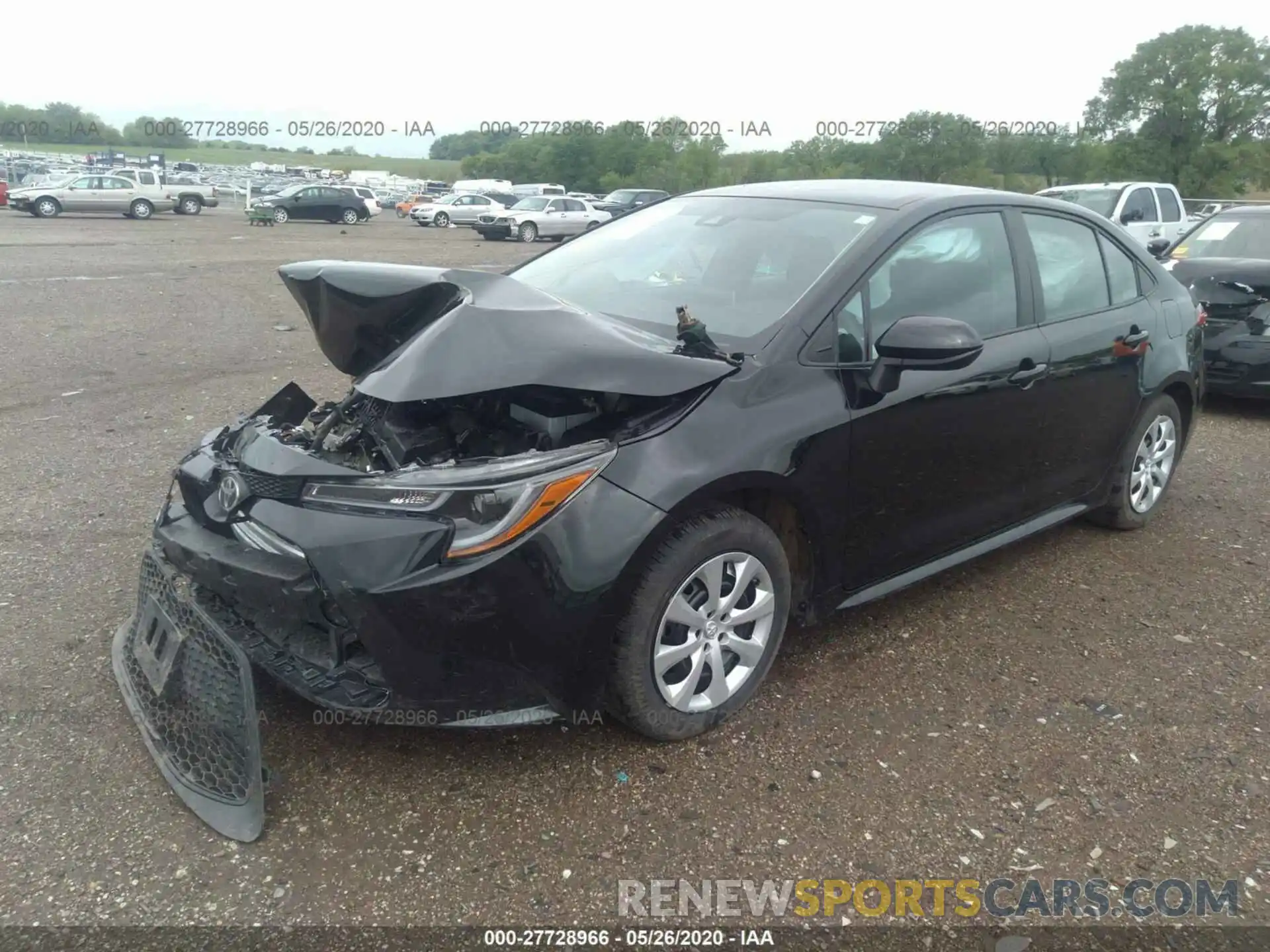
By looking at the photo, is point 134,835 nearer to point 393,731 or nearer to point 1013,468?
point 393,731

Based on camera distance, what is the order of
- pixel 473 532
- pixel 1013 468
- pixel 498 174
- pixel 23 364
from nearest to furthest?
1. pixel 473 532
2. pixel 1013 468
3. pixel 23 364
4. pixel 498 174

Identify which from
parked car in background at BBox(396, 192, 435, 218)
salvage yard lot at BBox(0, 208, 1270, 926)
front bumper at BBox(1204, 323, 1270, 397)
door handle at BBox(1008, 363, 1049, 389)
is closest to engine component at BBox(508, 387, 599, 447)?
salvage yard lot at BBox(0, 208, 1270, 926)

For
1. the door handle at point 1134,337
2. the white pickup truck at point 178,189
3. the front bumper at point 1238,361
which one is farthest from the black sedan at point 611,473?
A: the white pickup truck at point 178,189

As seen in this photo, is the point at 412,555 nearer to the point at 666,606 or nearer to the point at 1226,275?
the point at 666,606

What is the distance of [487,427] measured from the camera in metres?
2.91

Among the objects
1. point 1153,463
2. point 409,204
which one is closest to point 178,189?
point 409,204

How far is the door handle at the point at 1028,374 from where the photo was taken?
368 centimetres

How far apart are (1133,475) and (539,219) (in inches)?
1047

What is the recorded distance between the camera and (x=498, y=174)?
7219 centimetres

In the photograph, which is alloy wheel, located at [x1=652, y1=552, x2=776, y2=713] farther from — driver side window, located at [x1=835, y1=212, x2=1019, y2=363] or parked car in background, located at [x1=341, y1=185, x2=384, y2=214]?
parked car in background, located at [x1=341, y1=185, x2=384, y2=214]

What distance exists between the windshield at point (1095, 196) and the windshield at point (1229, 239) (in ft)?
22.2

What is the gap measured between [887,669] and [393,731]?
68.0 inches

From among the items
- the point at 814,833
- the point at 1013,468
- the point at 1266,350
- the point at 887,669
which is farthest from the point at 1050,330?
the point at 1266,350

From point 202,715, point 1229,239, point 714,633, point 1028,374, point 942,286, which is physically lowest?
point 202,715
